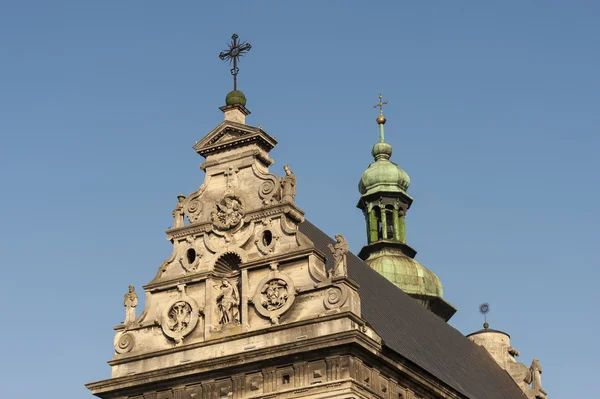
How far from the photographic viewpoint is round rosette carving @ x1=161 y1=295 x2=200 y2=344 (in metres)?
46.2

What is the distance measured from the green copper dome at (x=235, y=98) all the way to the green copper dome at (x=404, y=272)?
19.4 m

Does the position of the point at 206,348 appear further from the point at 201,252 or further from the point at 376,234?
the point at 376,234

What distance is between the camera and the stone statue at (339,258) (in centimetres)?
4450

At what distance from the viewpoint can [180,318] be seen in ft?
152

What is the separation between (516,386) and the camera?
207ft

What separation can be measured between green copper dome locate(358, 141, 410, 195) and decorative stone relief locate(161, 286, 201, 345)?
2414 cm

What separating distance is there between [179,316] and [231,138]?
21.9 ft

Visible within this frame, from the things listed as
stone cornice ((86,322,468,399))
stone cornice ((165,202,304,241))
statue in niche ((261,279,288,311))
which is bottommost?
stone cornice ((86,322,468,399))

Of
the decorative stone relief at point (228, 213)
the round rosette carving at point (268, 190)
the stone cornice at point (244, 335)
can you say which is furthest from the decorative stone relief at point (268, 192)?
the stone cornice at point (244, 335)

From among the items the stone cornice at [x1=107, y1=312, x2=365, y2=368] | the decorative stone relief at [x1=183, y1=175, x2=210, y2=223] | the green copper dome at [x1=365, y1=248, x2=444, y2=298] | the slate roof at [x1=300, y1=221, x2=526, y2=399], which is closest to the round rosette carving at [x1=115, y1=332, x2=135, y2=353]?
the stone cornice at [x1=107, y1=312, x2=365, y2=368]

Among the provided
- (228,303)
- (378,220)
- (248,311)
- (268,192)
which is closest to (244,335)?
(248,311)

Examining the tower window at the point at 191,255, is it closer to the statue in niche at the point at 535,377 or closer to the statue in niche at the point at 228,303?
the statue in niche at the point at 228,303

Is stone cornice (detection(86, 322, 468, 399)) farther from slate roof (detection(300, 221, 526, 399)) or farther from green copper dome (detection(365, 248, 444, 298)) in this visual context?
green copper dome (detection(365, 248, 444, 298))

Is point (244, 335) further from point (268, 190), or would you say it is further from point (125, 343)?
point (268, 190)
